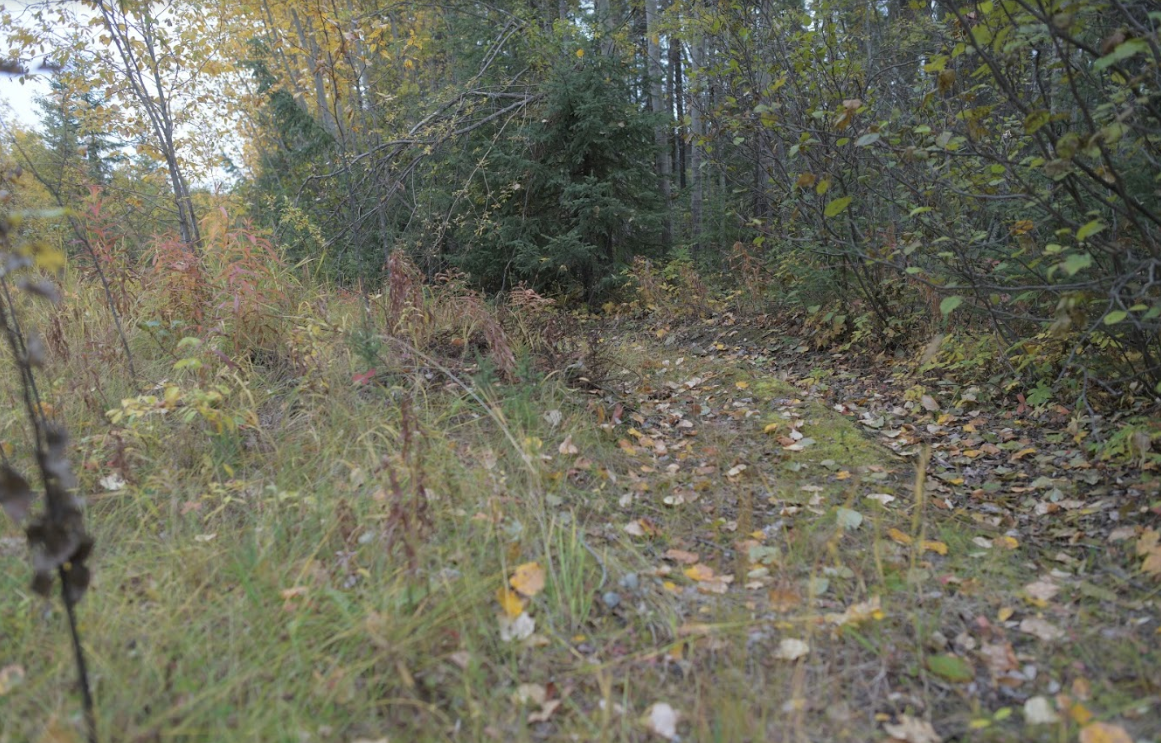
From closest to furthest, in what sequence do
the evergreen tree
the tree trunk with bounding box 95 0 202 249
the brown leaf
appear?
the brown leaf → the tree trunk with bounding box 95 0 202 249 → the evergreen tree


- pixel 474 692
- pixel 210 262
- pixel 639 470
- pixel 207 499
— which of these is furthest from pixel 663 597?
pixel 210 262

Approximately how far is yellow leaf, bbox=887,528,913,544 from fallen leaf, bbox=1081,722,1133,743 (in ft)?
3.47

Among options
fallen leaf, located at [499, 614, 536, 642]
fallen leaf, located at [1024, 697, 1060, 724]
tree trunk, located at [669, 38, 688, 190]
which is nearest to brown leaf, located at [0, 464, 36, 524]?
fallen leaf, located at [499, 614, 536, 642]

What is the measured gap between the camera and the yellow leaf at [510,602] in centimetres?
221

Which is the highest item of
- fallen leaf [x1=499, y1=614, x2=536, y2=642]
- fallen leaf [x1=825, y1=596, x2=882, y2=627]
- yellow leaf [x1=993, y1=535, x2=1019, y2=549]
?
fallen leaf [x1=499, y1=614, x2=536, y2=642]

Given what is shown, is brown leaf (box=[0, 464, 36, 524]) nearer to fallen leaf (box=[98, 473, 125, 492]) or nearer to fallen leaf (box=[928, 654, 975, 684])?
fallen leaf (box=[98, 473, 125, 492])

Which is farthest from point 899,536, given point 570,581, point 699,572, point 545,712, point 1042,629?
point 545,712

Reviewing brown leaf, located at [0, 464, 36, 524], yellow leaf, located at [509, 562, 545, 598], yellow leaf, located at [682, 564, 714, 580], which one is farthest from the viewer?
yellow leaf, located at [682, 564, 714, 580]

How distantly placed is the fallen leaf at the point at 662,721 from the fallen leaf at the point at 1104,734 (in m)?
1.05

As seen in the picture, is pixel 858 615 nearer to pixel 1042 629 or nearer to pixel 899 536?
pixel 1042 629

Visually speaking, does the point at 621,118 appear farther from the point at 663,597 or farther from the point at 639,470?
the point at 663,597

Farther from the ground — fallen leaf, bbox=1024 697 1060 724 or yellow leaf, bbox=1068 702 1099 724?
yellow leaf, bbox=1068 702 1099 724

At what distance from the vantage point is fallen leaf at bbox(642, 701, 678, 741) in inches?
73.1

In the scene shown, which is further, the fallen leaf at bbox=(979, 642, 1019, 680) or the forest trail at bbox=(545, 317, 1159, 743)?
the fallen leaf at bbox=(979, 642, 1019, 680)
